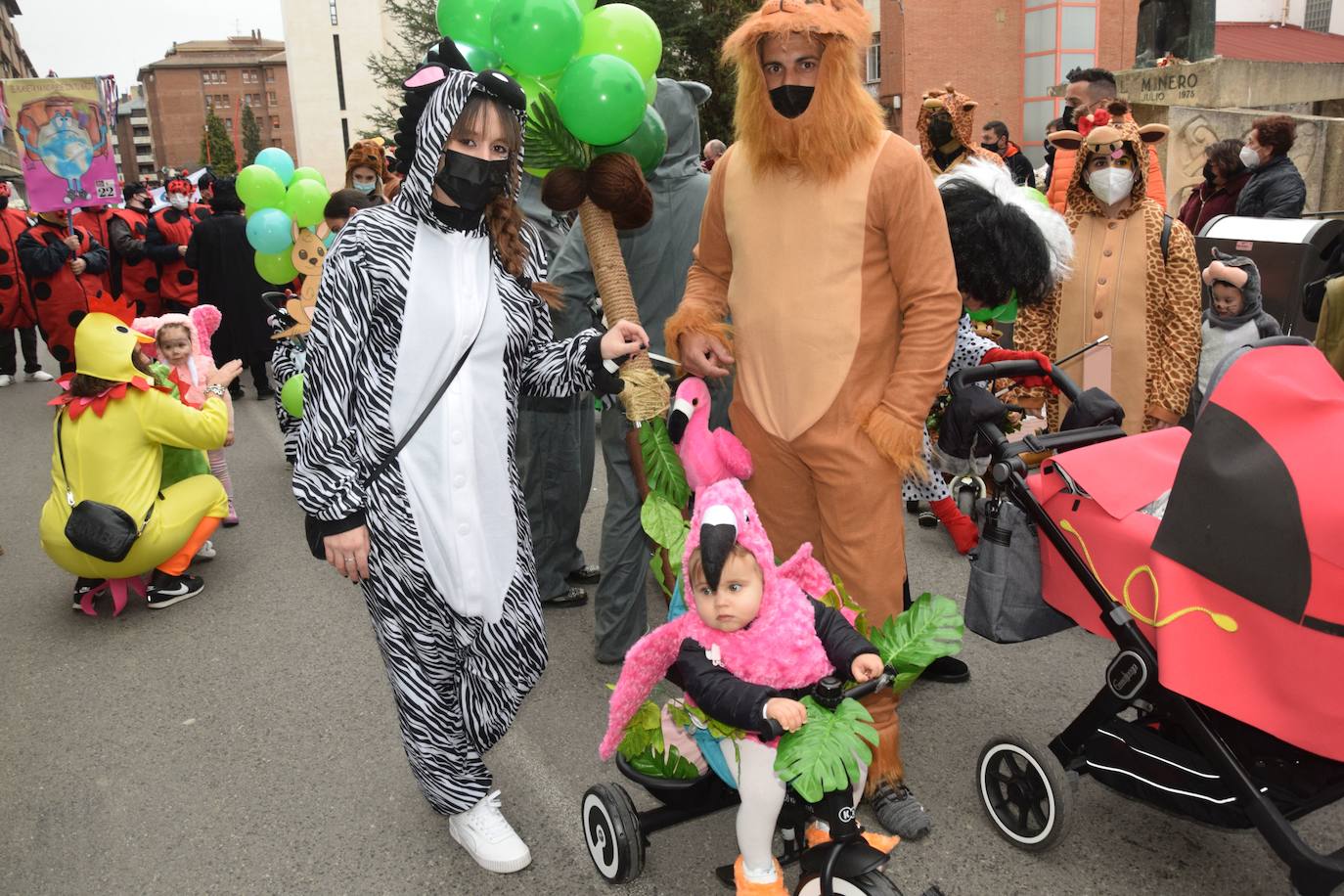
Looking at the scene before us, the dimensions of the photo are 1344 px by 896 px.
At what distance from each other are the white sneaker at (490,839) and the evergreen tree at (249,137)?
337 feet

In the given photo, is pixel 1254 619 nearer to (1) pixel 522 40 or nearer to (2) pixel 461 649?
(2) pixel 461 649

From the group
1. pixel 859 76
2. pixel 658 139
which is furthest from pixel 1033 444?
pixel 658 139

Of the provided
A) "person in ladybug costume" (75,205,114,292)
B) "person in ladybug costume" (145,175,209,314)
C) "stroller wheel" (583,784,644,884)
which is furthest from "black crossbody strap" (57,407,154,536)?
"person in ladybug costume" (75,205,114,292)

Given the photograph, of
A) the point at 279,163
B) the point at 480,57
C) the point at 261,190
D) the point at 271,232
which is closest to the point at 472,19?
the point at 480,57

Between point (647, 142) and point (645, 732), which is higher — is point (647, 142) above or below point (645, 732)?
above

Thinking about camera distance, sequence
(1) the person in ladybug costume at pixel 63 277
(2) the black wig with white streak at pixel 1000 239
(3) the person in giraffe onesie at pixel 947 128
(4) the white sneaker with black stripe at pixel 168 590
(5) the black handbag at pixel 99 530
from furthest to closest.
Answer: (1) the person in ladybug costume at pixel 63 277, (3) the person in giraffe onesie at pixel 947 128, (4) the white sneaker with black stripe at pixel 168 590, (5) the black handbag at pixel 99 530, (2) the black wig with white streak at pixel 1000 239

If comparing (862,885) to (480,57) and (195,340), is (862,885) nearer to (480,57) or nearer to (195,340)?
(480,57)

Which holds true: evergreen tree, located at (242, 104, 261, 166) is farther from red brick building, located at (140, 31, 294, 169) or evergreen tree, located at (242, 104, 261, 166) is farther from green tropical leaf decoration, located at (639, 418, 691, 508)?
green tropical leaf decoration, located at (639, 418, 691, 508)

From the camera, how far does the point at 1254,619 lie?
1973 mm

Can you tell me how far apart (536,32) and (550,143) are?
0.30m

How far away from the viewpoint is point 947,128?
5059 millimetres

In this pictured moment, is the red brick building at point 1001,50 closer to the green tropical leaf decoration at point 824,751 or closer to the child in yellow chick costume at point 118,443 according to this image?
the child in yellow chick costume at point 118,443

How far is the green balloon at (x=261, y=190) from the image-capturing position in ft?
21.5

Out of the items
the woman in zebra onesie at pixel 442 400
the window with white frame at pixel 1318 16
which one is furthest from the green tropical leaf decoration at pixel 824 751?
the window with white frame at pixel 1318 16
